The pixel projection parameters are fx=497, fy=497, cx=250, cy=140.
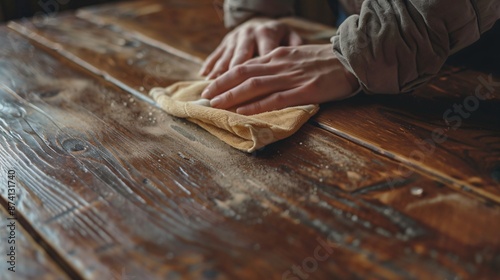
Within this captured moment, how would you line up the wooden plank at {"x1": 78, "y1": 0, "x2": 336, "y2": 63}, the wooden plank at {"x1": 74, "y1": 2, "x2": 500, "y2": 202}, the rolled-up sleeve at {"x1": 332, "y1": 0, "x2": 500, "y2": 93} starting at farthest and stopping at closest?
the wooden plank at {"x1": 78, "y1": 0, "x2": 336, "y2": 63} < the rolled-up sleeve at {"x1": 332, "y1": 0, "x2": 500, "y2": 93} < the wooden plank at {"x1": 74, "y1": 2, "x2": 500, "y2": 202}

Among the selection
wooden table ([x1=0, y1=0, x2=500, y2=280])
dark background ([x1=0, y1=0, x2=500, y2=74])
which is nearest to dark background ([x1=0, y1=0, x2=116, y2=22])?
dark background ([x1=0, y1=0, x2=500, y2=74])

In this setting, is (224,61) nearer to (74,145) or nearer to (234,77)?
(234,77)

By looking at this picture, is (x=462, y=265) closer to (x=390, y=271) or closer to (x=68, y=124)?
(x=390, y=271)

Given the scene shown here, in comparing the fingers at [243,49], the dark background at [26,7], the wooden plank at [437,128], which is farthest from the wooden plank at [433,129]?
the dark background at [26,7]

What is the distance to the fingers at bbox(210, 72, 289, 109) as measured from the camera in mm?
833

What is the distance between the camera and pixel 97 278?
1.62 ft

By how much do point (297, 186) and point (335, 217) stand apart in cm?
8

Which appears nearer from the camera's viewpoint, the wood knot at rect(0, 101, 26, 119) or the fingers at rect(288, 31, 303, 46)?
the wood knot at rect(0, 101, 26, 119)

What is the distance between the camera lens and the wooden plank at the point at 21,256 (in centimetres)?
50

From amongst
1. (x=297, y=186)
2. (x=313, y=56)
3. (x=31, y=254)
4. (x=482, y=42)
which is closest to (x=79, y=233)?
(x=31, y=254)

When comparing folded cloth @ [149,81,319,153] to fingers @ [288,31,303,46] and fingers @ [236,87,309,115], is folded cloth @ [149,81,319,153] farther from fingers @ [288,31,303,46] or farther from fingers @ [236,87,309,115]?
fingers @ [288,31,303,46]

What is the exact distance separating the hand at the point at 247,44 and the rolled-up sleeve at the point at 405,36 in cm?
23

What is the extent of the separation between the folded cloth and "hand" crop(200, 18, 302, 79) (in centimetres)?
13

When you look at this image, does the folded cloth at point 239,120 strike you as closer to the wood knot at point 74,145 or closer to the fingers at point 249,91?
the fingers at point 249,91
